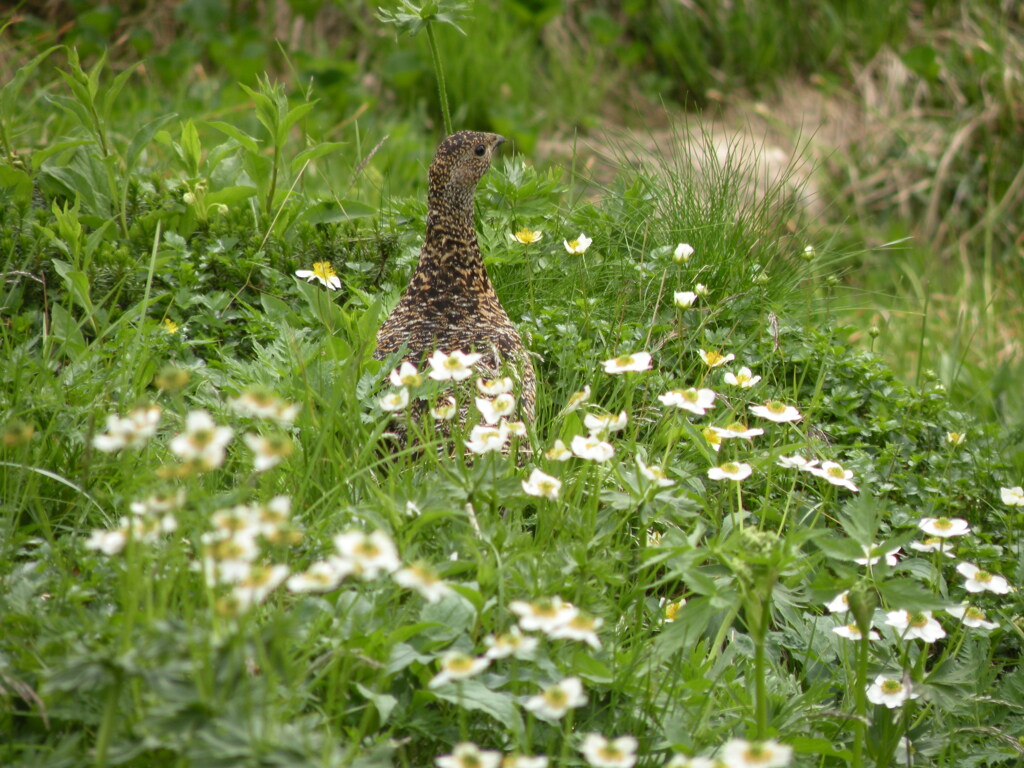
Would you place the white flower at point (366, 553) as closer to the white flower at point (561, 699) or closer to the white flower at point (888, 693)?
the white flower at point (561, 699)

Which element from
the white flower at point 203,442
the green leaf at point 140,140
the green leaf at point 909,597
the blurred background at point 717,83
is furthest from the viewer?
the blurred background at point 717,83

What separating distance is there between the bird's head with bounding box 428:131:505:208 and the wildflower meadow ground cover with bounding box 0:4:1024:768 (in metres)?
0.24

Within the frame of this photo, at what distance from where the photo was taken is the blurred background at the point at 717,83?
20.1ft

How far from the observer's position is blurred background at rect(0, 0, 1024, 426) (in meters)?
6.12

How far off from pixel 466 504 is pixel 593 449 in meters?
0.28

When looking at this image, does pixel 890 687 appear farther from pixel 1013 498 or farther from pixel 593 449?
pixel 593 449

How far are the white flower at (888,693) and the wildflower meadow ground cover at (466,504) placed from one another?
0.01 m

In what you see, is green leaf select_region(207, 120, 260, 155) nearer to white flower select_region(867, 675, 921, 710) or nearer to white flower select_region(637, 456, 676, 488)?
white flower select_region(637, 456, 676, 488)

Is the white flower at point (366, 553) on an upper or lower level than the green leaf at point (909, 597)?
upper

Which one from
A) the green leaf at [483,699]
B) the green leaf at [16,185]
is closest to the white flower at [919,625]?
the green leaf at [483,699]

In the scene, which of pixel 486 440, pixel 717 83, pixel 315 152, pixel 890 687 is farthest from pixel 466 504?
pixel 717 83

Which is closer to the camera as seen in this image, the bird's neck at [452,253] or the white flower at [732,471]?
the white flower at [732,471]

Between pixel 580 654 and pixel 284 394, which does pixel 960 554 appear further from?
pixel 284 394

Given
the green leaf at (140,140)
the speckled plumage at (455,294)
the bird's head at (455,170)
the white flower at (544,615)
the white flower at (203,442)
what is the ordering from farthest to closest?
the green leaf at (140,140)
the bird's head at (455,170)
the speckled plumage at (455,294)
the white flower at (544,615)
the white flower at (203,442)
